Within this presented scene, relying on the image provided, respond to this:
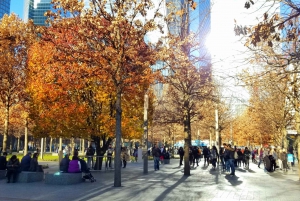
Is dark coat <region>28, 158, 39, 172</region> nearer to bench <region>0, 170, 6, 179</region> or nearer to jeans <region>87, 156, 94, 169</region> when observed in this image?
bench <region>0, 170, 6, 179</region>

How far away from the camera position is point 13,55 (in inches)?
902

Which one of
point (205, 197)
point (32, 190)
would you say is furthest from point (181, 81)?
point (32, 190)

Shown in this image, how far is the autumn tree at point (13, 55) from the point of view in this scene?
22172 mm

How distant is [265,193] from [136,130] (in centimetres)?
1060

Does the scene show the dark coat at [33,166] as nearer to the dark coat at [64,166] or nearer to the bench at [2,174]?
the dark coat at [64,166]

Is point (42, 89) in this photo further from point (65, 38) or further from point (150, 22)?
point (150, 22)

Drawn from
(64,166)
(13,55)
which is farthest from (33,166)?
(13,55)

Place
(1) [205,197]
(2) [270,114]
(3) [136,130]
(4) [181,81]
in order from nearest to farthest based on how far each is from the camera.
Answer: (1) [205,197], (4) [181,81], (3) [136,130], (2) [270,114]

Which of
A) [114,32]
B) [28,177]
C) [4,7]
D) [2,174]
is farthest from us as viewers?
[4,7]

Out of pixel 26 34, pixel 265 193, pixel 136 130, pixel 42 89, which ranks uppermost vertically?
pixel 26 34

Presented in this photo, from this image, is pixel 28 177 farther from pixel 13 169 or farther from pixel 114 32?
pixel 114 32

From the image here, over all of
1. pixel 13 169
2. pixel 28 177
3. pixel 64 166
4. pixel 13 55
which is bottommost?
pixel 28 177

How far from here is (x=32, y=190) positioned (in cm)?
1180

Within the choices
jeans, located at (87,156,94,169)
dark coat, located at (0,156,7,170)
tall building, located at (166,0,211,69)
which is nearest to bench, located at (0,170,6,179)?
dark coat, located at (0,156,7,170)
